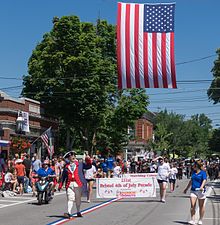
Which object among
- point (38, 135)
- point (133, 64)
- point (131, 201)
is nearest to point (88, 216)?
point (131, 201)

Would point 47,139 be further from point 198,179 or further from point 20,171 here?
A: point 198,179

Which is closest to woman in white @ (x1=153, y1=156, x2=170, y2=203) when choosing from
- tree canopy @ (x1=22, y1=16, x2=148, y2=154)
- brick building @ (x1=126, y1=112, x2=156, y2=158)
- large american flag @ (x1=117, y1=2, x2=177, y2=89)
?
large american flag @ (x1=117, y1=2, x2=177, y2=89)

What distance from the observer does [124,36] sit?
2123cm

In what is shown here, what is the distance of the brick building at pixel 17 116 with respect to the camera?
34.1 m

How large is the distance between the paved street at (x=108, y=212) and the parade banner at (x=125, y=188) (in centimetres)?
26

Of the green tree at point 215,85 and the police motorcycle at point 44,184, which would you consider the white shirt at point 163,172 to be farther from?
the green tree at point 215,85

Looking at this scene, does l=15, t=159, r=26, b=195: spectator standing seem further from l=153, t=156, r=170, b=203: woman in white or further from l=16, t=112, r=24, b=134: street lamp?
l=16, t=112, r=24, b=134: street lamp

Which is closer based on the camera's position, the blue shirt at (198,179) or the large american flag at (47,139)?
the blue shirt at (198,179)

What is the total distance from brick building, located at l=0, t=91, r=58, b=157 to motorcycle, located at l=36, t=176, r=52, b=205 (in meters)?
13.7

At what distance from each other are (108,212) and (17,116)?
66.5ft

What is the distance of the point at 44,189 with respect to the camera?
19.2m

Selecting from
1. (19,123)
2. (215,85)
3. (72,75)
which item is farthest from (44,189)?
(215,85)

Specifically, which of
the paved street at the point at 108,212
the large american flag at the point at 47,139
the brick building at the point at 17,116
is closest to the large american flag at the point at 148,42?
the paved street at the point at 108,212

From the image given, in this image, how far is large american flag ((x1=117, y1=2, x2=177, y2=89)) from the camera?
20984 millimetres
